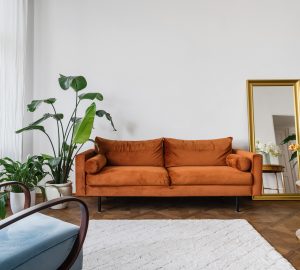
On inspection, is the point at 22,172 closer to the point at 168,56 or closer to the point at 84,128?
the point at 84,128

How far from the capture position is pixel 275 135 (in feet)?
11.4

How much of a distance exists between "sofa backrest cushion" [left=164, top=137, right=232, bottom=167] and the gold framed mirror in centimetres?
47

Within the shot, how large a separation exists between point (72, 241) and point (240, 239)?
4.64ft

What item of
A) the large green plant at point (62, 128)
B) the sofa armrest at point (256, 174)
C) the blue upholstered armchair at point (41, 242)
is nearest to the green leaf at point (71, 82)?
the large green plant at point (62, 128)

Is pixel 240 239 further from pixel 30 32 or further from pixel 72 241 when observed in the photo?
pixel 30 32

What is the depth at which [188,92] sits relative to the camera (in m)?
3.64

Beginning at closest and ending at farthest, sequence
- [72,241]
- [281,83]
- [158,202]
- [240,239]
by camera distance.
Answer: [72,241] → [240,239] → [158,202] → [281,83]

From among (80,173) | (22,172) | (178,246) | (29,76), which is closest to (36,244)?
(178,246)

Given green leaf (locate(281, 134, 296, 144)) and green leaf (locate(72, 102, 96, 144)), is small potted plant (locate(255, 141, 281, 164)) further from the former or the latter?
green leaf (locate(72, 102, 96, 144))

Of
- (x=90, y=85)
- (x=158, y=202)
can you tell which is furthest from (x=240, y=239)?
(x=90, y=85)

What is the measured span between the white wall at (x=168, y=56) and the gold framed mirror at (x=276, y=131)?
147 millimetres

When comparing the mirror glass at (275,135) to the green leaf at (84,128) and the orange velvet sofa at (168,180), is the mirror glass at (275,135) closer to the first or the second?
the orange velvet sofa at (168,180)

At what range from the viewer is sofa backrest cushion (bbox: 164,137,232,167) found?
329 cm

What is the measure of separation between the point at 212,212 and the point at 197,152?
796 millimetres
